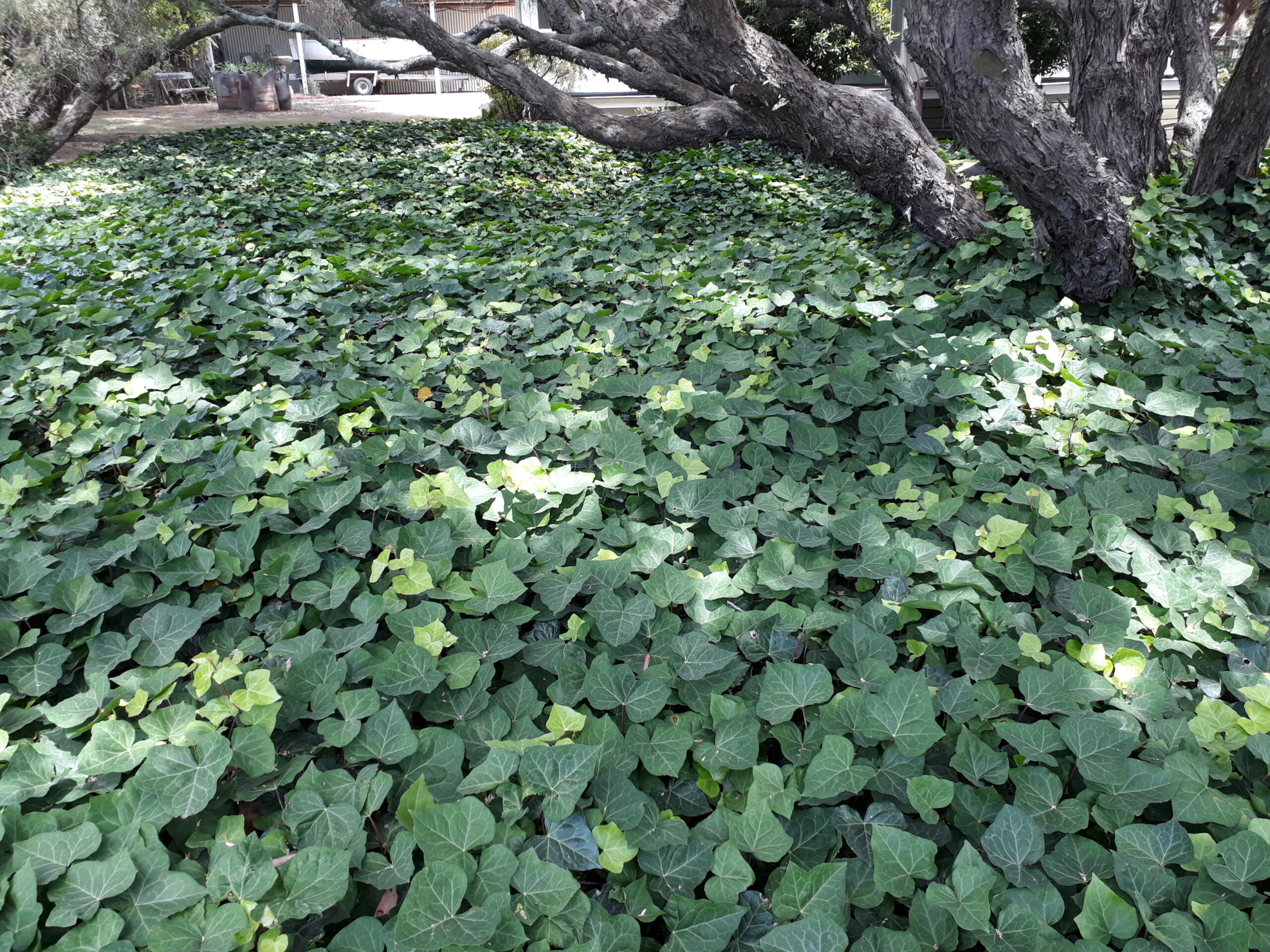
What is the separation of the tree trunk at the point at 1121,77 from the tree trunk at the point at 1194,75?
3.83 feet

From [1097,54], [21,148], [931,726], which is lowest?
[931,726]

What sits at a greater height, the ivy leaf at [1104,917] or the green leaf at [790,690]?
the green leaf at [790,690]

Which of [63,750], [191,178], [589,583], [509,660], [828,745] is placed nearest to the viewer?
[828,745]

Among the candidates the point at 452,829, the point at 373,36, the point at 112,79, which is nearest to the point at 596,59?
the point at 112,79

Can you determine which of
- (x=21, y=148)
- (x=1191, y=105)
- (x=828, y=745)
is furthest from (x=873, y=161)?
(x=21, y=148)

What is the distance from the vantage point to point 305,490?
2.05 m

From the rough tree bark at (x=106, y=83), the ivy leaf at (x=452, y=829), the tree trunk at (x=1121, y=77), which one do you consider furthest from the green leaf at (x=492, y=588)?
the rough tree bark at (x=106, y=83)

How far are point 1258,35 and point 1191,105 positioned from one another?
76.4 inches

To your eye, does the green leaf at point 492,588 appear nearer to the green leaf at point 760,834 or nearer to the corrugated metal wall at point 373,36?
the green leaf at point 760,834

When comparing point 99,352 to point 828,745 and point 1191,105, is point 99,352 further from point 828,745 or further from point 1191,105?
point 1191,105

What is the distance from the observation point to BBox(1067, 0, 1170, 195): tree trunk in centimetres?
386

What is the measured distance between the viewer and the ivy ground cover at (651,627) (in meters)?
1.16

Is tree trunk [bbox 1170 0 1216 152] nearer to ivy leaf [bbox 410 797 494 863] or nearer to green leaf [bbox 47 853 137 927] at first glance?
ivy leaf [bbox 410 797 494 863]

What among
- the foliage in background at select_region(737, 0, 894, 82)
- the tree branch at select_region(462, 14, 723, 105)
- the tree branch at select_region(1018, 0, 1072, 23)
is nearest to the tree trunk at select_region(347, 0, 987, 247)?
the tree branch at select_region(1018, 0, 1072, 23)
